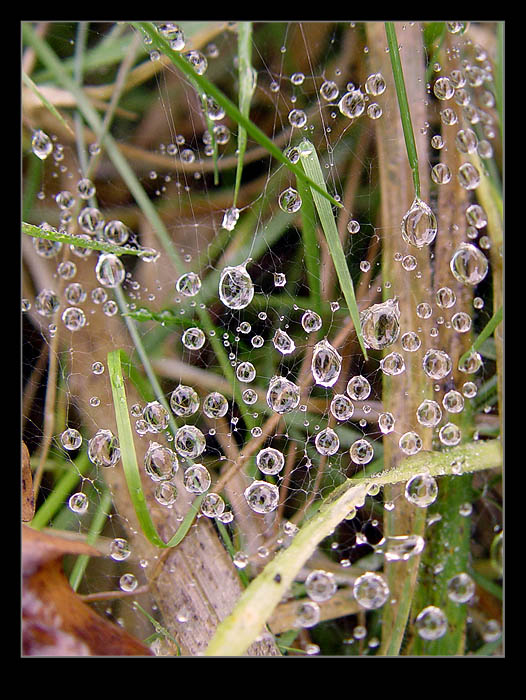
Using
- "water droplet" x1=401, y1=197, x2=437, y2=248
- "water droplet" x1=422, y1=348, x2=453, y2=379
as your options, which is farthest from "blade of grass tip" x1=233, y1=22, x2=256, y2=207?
"water droplet" x1=422, y1=348, x2=453, y2=379

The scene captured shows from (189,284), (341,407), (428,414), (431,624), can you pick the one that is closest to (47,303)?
(189,284)

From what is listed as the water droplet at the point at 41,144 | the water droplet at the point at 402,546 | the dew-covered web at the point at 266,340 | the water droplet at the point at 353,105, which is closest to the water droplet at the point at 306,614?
the dew-covered web at the point at 266,340

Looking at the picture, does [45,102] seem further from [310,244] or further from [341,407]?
[341,407]

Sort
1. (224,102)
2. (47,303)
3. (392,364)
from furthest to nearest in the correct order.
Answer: (47,303), (392,364), (224,102)

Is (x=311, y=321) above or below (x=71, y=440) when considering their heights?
above

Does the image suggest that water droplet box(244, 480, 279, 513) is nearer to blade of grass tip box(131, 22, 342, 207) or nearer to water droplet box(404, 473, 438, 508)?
water droplet box(404, 473, 438, 508)
